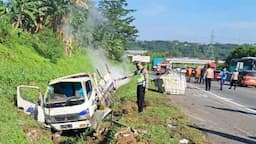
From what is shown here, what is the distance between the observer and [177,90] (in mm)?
27734

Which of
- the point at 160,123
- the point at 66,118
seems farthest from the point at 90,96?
the point at 160,123

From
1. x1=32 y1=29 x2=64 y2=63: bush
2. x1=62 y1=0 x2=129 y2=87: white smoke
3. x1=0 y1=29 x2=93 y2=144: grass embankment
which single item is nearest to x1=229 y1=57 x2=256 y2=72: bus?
x1=62 y1=0 x2=129 y2=87: white smoke

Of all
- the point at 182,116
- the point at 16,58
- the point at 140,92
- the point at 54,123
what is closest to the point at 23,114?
the point at 54,123

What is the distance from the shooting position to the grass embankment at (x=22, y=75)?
517 inches

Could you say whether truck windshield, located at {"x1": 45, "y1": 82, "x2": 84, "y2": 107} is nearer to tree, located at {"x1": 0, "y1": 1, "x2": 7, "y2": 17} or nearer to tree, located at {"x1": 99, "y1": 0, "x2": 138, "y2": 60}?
tree, located at {"x1": 0, "y1": 1, "x2": 7, "y2": 17}

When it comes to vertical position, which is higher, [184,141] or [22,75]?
[22,75]

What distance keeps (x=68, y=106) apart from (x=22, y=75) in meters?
8.98

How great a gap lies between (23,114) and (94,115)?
7.17 feet

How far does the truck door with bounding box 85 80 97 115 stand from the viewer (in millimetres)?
15039

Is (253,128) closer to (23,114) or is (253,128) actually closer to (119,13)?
(23,114)

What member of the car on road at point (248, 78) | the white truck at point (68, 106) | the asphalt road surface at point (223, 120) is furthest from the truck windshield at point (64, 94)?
the car on road at point (248, 78)

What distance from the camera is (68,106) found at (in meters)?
14.6

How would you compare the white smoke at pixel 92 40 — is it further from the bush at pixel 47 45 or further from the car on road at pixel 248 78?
the bush at pixel 47 45

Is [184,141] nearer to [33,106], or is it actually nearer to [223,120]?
[223,120]
